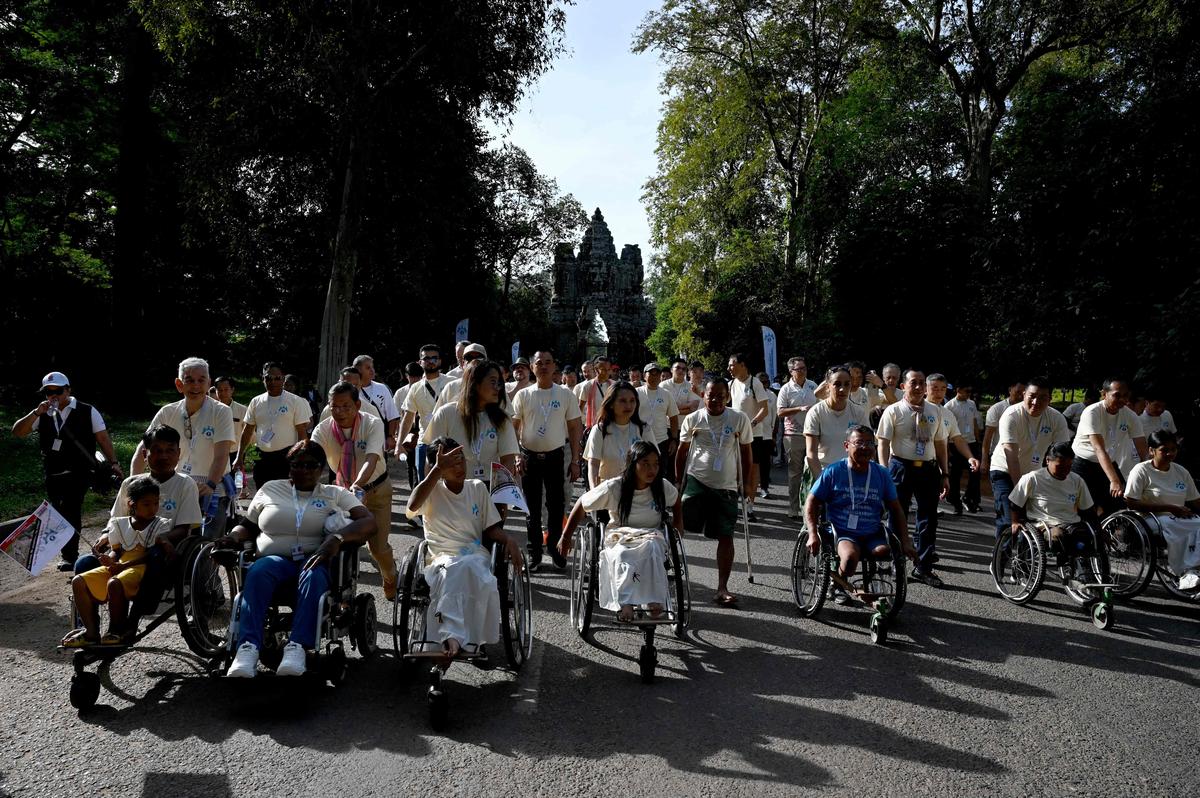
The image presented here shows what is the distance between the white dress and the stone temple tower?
206 feet

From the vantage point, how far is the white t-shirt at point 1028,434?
786 centimetres

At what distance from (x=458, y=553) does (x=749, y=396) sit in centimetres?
713

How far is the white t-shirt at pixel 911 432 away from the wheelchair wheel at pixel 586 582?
3.62m

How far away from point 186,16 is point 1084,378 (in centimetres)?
2026

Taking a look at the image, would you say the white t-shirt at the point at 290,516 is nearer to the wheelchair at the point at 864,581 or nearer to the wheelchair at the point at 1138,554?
the wheelchair at the point at 864,581

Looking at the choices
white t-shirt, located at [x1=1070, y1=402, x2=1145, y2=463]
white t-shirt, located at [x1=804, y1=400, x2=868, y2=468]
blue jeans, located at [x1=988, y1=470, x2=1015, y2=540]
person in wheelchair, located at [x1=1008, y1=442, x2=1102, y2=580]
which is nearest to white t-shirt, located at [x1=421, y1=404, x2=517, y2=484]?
white t-shirt, located at [x1=804, y1=400, x2=868, y2=468]

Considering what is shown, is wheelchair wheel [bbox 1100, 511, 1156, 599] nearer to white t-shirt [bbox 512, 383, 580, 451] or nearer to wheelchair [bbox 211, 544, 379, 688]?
white t-shirt [bbox 512, 383, 580, 451]

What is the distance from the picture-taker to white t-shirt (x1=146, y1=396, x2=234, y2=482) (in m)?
6.43

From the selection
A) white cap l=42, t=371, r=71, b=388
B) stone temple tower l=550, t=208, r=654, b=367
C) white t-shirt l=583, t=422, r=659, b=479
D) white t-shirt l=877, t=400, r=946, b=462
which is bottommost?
white t-shirt l=583, t=422, r=659, b=479

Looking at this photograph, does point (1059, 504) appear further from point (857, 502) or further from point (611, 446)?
point (611, 446)

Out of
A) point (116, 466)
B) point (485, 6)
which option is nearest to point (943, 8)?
point (485, 6)

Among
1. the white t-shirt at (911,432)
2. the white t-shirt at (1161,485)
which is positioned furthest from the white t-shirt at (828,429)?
the white t-shirt at (1161,485)

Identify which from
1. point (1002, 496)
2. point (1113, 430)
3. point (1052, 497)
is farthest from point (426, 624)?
point (1113, 430)

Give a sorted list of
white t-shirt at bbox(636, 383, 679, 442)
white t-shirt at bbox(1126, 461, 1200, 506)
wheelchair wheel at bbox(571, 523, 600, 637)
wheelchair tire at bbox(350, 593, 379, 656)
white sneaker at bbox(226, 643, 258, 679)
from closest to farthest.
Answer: white sneaker at bbox(226, 643, 258, 679), wheelchair tire at bbox(350, 593, 379, 656), wheelchair wheel at bbox(571, 523, 600, 637), white t-shirt at bbox(1126, 461, 1200, 506), white t-shirt at bbox(636, 383, 679, 442)
